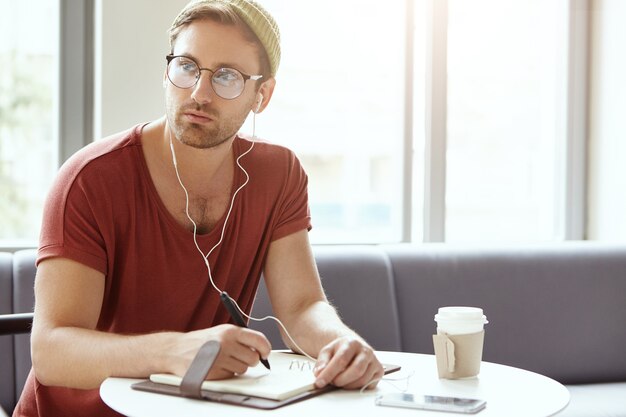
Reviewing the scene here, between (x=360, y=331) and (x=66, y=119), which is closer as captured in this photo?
(x=360, y=331)

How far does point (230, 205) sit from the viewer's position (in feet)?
6.33

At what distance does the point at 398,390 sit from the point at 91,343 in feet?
1.79

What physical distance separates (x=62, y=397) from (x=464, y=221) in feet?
8.72

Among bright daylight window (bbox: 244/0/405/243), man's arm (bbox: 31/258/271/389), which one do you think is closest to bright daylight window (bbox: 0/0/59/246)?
bright daylight window (bbox: 244/0/405/243)

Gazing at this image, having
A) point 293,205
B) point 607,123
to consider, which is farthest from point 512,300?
point 293,205

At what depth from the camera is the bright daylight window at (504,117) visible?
13.1 ft

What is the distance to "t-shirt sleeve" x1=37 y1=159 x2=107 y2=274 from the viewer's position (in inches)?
65.3

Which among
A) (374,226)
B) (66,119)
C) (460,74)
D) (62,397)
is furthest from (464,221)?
(62,397)

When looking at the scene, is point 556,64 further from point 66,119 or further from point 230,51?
point 230,51

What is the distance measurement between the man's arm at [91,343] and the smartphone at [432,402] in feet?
0.71

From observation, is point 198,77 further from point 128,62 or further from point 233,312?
point 128,62

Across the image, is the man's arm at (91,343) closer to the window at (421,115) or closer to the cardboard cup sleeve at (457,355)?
the cardboard cup sleeve at (457,355)

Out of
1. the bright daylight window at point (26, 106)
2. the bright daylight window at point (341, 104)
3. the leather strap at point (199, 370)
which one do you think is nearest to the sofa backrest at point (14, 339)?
the bright daylight window at point (26, 106)

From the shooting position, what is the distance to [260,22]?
192cm
